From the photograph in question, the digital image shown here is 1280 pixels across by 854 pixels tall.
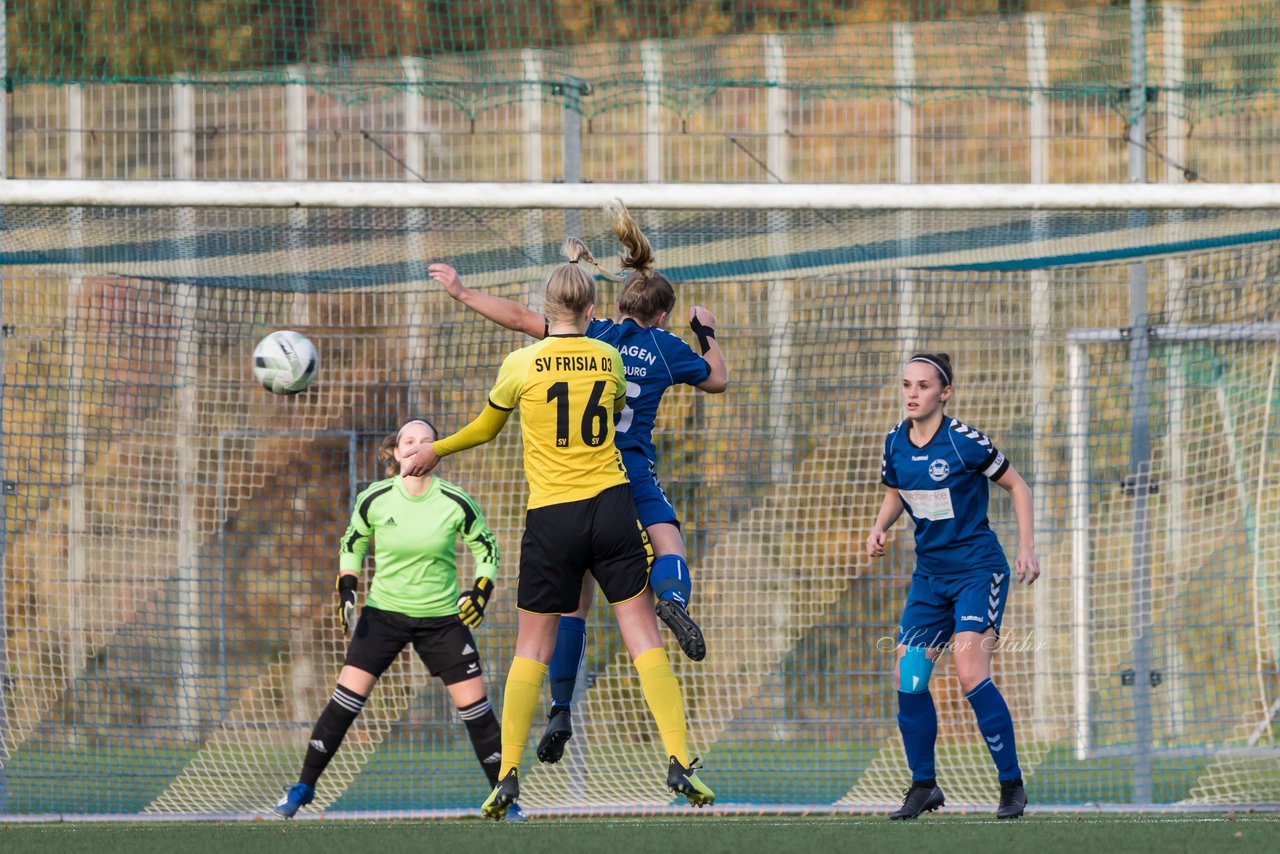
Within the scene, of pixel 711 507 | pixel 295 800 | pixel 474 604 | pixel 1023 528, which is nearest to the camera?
pixel 1023 528

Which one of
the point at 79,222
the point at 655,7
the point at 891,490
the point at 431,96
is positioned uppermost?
the point at 655,7

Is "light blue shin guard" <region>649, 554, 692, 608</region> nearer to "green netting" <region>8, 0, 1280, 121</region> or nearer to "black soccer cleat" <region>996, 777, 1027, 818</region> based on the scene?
"black soccer cleat" <region>996, 777, 1027, 818</region>

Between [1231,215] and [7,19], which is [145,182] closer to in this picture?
[7,19]

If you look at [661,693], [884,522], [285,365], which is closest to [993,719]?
[884,522]

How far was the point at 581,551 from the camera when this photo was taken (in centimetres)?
556

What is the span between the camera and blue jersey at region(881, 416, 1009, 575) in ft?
21.0

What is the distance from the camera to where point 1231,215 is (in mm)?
7305

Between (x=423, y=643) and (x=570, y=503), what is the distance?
2.01 m

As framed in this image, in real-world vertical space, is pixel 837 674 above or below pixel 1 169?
below

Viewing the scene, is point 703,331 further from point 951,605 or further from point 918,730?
point 918,730

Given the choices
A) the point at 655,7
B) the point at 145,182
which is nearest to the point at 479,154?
the point at 655,7

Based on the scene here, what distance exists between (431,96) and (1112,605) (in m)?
4.28

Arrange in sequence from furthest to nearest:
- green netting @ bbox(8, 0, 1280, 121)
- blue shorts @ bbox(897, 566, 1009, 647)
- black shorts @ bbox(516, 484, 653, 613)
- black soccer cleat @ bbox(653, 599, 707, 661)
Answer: green netting @ bbox(8, 0, 1280, 121) < blue shorts @ bbox(897, 566, 1009, 647) < black shorts @ bbox(516, 484, 653, 613) < black soccer cleat @ bbox(653, 599, 707, 661)

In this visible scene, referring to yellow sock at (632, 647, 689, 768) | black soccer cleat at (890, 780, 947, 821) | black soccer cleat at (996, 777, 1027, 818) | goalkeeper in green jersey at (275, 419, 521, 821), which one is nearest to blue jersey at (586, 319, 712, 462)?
yellow sock at (632, 647, 689, 768)
